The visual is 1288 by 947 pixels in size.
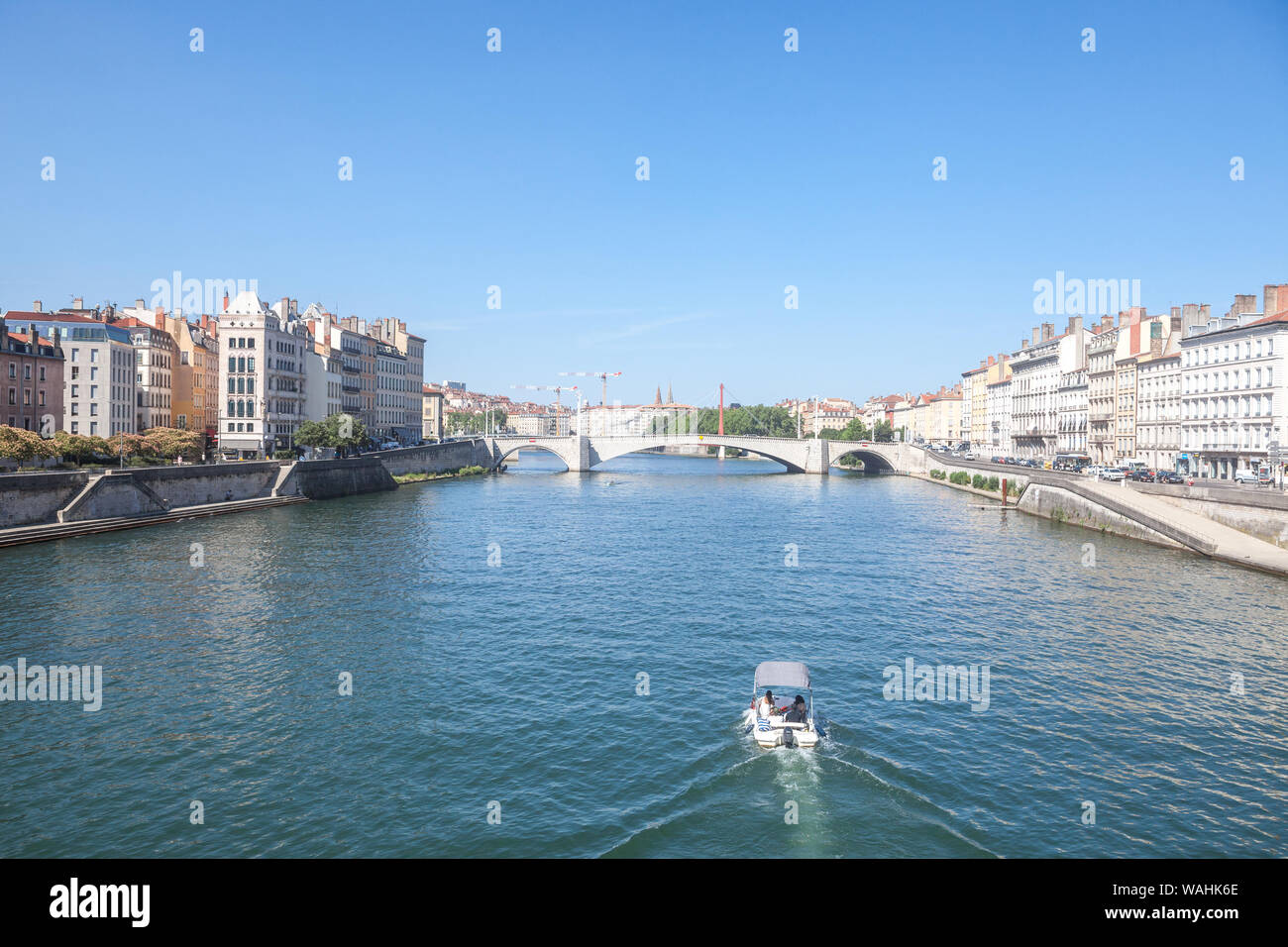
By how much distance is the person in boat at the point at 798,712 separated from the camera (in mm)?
22189

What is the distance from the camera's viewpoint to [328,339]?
12338cm

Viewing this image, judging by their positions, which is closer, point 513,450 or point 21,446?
point 21,446

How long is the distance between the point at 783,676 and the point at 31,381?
250 feet

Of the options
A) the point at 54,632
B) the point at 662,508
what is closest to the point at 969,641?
the point at 54,632

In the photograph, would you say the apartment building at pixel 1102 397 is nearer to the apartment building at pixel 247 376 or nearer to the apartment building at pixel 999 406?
the apartment building at pixel 999 406

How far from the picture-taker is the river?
18.1 metres

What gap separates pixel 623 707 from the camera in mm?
25109

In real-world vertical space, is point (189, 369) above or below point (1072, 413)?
above

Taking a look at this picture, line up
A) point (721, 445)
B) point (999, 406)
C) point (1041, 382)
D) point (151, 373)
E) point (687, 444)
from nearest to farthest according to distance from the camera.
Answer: point (151, 373)
point (1041, 382)
point (687, 444)
point (721, 445)
point (999, 406)

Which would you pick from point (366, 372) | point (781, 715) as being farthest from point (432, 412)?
point (781, 715)

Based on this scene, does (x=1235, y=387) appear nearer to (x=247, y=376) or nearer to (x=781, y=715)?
(x=781, y=715)

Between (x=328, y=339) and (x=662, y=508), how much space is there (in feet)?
204

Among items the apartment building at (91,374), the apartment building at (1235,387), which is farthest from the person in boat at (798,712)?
the apartment building at (91,374)
